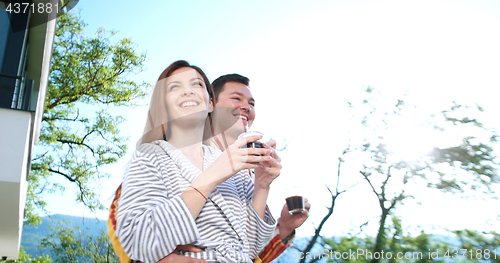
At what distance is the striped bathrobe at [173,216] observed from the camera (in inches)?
32.9

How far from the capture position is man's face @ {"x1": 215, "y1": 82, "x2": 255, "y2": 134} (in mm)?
2220

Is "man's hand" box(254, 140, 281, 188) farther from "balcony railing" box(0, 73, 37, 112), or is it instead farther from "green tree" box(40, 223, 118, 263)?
→ "green tree" box(40, 223, 118, 263)

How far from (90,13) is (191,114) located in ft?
A: 35.4

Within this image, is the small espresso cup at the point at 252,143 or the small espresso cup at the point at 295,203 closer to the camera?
the small espresso cup at the point at 252,143

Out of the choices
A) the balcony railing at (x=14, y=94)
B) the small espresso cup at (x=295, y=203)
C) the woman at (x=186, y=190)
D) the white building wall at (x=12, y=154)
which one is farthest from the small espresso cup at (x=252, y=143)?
the balcony railing at (x=14, y=94)

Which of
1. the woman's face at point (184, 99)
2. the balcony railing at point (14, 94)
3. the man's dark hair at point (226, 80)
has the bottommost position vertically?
the woman's face at point (184, 99)

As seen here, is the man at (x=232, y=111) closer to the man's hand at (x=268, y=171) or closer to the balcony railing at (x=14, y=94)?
the man's hand at (x=268, y=171)

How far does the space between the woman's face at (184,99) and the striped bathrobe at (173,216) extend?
11 centimetres

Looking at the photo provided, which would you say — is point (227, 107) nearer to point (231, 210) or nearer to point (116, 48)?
point (231, 210)

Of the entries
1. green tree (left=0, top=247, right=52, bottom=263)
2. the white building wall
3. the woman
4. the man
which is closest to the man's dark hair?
the man

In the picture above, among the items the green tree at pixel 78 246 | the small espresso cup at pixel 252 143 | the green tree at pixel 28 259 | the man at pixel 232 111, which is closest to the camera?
the small espresso cup at pixel 252 143

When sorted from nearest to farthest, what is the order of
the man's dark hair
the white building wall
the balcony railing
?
the man's dark hair → the white building wall → the balcony railing

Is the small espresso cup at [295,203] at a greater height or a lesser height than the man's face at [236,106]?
lesser

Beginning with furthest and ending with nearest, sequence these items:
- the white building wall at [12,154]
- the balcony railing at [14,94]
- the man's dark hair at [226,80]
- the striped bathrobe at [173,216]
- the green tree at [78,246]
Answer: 1. the green tree at [78,246]
2. the balcony railing at [14,94]
3. the white building wall at [12,154]
4. the man's dark hair at [226,80]
5. the striped bathrobe at [173,216]
